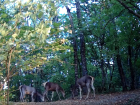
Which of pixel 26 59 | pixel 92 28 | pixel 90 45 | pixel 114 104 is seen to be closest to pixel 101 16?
pixel 92 28

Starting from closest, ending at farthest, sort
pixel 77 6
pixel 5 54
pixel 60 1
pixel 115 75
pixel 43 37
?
pixel 43 37
pixel 5 54
pixel 60 1
pixel 77 6
pixel 115 75

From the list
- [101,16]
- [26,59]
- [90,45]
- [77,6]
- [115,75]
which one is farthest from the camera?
[115,75]

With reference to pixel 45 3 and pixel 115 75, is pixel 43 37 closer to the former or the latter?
pixel 45 3

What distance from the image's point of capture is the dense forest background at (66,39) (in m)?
3.54

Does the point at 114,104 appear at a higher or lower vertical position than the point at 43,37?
lower

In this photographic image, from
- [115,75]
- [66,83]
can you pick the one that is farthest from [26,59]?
[115,75]

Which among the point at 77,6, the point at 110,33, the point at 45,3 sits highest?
the point at 77,6

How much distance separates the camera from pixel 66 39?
167 inches

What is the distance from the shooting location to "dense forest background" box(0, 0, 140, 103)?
3545 mm

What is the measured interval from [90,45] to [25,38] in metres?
19.6

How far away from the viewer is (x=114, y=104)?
32.6 ft

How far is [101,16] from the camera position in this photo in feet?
57.5

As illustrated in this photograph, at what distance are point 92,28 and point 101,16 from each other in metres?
1.37

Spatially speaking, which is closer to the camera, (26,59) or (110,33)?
(26,59)
